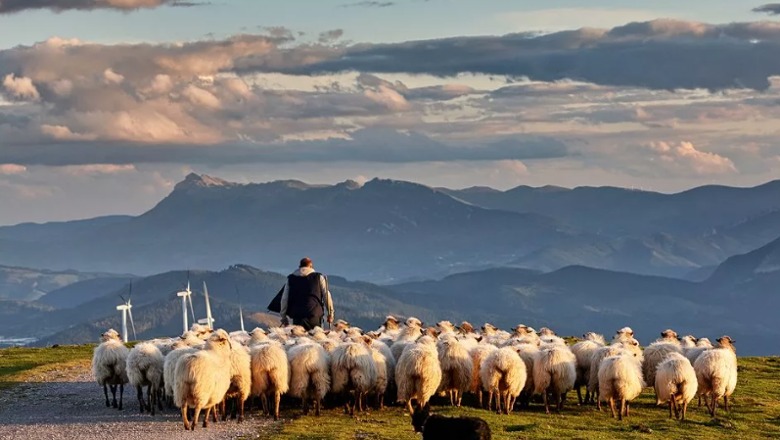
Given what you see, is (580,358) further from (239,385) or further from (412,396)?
(239,385)

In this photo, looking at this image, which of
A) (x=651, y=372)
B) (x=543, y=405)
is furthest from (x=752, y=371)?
(x=543, y=405)

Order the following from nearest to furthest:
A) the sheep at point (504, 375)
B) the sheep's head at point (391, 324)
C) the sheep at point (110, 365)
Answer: the sheep at point (504, 375)
the sheep at point (110, 365)
the sheep's head at point (391, 324)

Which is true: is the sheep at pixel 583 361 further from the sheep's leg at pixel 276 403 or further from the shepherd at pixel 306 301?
the shepherd at pixel 306 301

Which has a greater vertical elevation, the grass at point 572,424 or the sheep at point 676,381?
the sheep at point 676,381

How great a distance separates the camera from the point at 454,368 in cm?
3089

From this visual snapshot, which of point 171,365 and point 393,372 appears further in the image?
point 393,372

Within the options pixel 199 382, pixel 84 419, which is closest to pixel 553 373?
pixel 199 382

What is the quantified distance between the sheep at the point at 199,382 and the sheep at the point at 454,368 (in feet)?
19.8

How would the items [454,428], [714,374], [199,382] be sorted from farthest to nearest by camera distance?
[714,374] → [199,382] → [454,428]

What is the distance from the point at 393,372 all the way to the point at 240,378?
436 cm

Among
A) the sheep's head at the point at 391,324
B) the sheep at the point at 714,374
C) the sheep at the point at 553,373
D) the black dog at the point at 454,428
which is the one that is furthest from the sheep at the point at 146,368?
the sheep at the point at 714,374

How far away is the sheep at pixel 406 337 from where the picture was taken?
32.7 metres

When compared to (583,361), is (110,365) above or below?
below

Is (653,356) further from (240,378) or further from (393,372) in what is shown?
(240,378)
